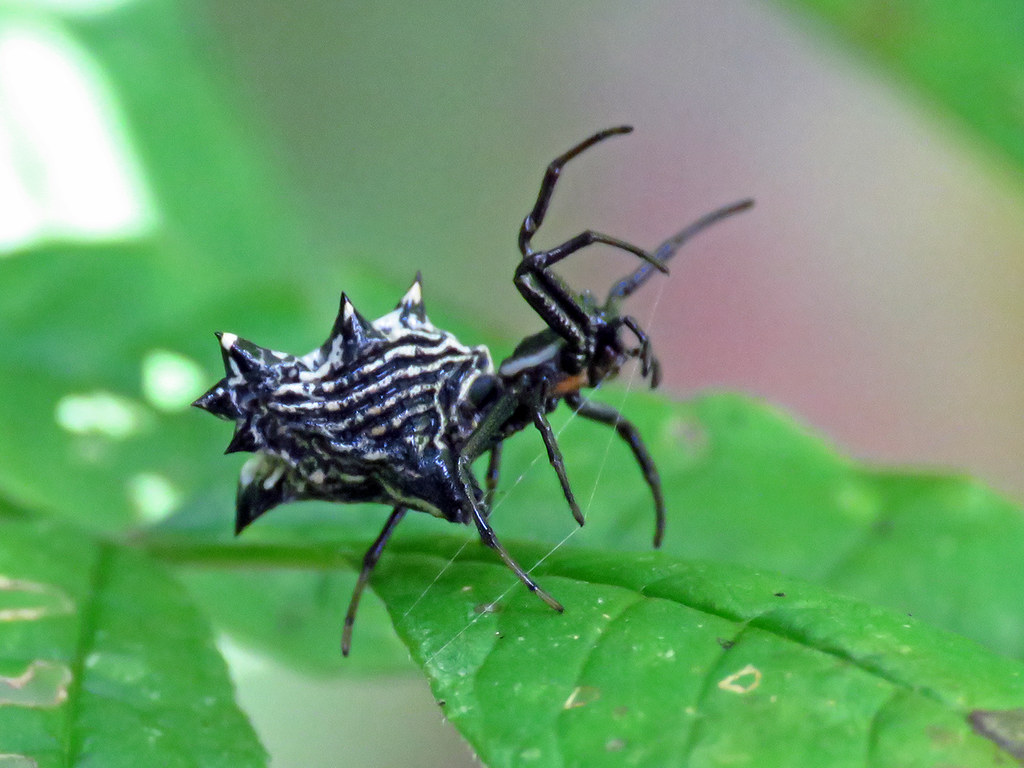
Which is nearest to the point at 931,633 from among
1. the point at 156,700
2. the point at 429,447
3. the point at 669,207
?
the point at 429,447

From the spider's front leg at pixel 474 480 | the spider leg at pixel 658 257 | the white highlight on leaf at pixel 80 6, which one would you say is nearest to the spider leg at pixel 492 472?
the spider's front leg at pixel 474 480

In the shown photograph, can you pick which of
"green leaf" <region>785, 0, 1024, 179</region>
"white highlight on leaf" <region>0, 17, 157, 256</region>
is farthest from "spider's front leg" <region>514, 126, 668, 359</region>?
"white highlight on leaf" <region>0, 17, 157, 256</region>

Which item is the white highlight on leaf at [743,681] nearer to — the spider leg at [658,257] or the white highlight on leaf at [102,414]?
the spider leg at [658,257]

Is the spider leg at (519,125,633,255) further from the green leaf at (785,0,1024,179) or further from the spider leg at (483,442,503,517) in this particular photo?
the green leaf at (785,0,1024,179)

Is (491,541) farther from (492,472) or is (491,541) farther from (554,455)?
(492,472)

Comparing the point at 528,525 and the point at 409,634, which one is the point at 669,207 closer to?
the point at 528,525

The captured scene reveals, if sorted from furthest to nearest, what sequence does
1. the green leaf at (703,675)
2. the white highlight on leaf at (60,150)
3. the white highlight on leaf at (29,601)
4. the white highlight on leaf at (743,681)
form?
1. the white highlight on leaf at (60,150)
2. the white highlight on leaf at (29,601)
3. the white highlight on leaf at (743,681)
4. the green leaf at (703,675)
